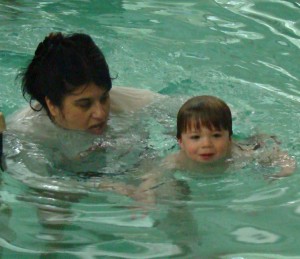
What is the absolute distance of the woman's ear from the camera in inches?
150

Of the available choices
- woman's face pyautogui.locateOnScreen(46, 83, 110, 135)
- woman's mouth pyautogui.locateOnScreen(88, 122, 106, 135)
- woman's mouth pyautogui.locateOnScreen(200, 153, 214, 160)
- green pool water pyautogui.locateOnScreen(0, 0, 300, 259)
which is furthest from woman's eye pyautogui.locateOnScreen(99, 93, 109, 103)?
woman's mouth pyautogui.locateOnScreen(200, 153, 214, 160)

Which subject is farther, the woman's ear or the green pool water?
the woman's ear

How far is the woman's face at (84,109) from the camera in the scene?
147 inches

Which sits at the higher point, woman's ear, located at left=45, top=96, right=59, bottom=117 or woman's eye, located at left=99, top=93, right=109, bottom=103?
woman's eye, located at left=99, top=93, right=109, bottom=103

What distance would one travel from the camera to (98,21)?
625 centimetres

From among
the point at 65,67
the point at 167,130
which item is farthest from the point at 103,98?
the point at 167,130

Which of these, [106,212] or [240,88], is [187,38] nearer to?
[240,88]

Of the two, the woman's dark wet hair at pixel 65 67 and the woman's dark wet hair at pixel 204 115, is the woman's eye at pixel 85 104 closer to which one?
the woman's dark wet hair at pixel 65 67

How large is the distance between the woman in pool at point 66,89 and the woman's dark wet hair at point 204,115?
367 mm

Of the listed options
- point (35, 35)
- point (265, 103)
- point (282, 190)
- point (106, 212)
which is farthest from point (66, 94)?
point (35, 35)

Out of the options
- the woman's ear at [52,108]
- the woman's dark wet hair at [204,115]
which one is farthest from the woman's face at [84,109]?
the woman's dark wet hair at [204,115]

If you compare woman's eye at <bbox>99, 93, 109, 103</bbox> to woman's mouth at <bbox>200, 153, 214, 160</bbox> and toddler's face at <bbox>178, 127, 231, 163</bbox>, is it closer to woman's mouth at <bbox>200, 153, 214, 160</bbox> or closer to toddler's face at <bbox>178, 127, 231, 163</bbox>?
toddler's face at <bbox>178, 127, 231, 163</bbox>

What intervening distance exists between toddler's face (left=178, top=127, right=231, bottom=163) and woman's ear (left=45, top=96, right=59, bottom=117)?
2.01ft

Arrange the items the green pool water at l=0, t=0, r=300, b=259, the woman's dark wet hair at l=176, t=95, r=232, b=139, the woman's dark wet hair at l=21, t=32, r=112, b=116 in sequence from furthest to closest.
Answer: the woman's dark wet hair at l=176, t=95, r=232, b=139 → the woman's dark wet hair at l=21, t=32, r=112, b=116 → the green pool water at l=0, t=0, r=300, b=259
